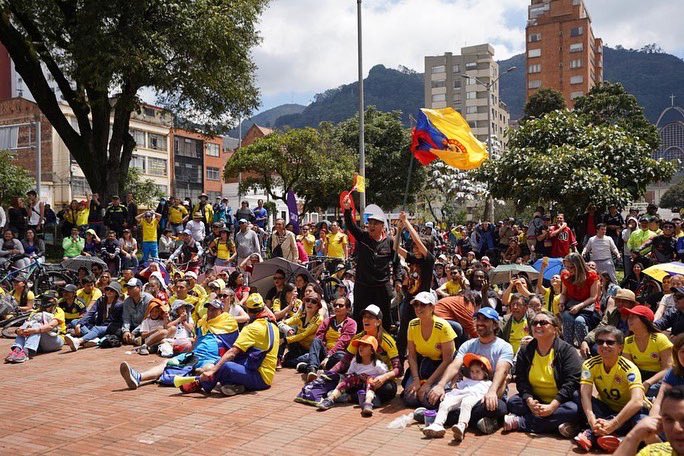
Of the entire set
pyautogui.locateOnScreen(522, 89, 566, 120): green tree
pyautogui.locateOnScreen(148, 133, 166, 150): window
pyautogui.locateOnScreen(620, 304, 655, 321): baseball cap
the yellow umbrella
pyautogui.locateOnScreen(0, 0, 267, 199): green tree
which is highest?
pyautogui.locateOnScreen(522, 89, 566, 120): green tree

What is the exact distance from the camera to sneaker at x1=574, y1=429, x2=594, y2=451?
5.57m

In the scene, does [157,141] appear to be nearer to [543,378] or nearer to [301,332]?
[301,332]

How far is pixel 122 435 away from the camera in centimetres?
613

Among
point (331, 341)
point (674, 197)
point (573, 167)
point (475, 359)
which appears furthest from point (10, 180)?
point (674, 197)

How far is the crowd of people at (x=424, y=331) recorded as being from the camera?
5.95 m

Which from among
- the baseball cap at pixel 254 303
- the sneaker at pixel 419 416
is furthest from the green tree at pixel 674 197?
the sneaker at pixel 419 416

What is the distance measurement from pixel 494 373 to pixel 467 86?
99449mm

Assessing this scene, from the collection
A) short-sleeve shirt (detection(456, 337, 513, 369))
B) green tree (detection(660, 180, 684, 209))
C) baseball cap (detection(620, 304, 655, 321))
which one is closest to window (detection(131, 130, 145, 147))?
short-sleeve shirt (detection(456, 337, 513, 369))

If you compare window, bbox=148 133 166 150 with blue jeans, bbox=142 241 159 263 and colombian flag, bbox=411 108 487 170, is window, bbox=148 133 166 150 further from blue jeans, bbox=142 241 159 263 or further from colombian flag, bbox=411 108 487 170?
colombian flag, bbox=411 108 487 170

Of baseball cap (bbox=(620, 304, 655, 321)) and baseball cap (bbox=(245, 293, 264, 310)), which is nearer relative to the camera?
baseball cap (bbox=(620, 304, 655, 321))

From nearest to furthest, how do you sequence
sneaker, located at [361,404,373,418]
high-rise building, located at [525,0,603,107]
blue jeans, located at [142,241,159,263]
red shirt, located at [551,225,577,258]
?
1. sneaker, located at [361,404,373,418]
2. red shirt, located at [551,225,577,258]
3. blue jeans, located at [142,241,159,263]
4. high-rise building, located at [525,0,603,107]

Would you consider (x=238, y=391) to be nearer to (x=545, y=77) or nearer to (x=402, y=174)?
(x=402, y=174)

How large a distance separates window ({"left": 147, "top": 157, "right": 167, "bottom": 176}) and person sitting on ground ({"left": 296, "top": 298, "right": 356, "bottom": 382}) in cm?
5690

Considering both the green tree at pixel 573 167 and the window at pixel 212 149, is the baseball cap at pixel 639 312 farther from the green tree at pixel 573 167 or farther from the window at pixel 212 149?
the window at pixel 212 149
